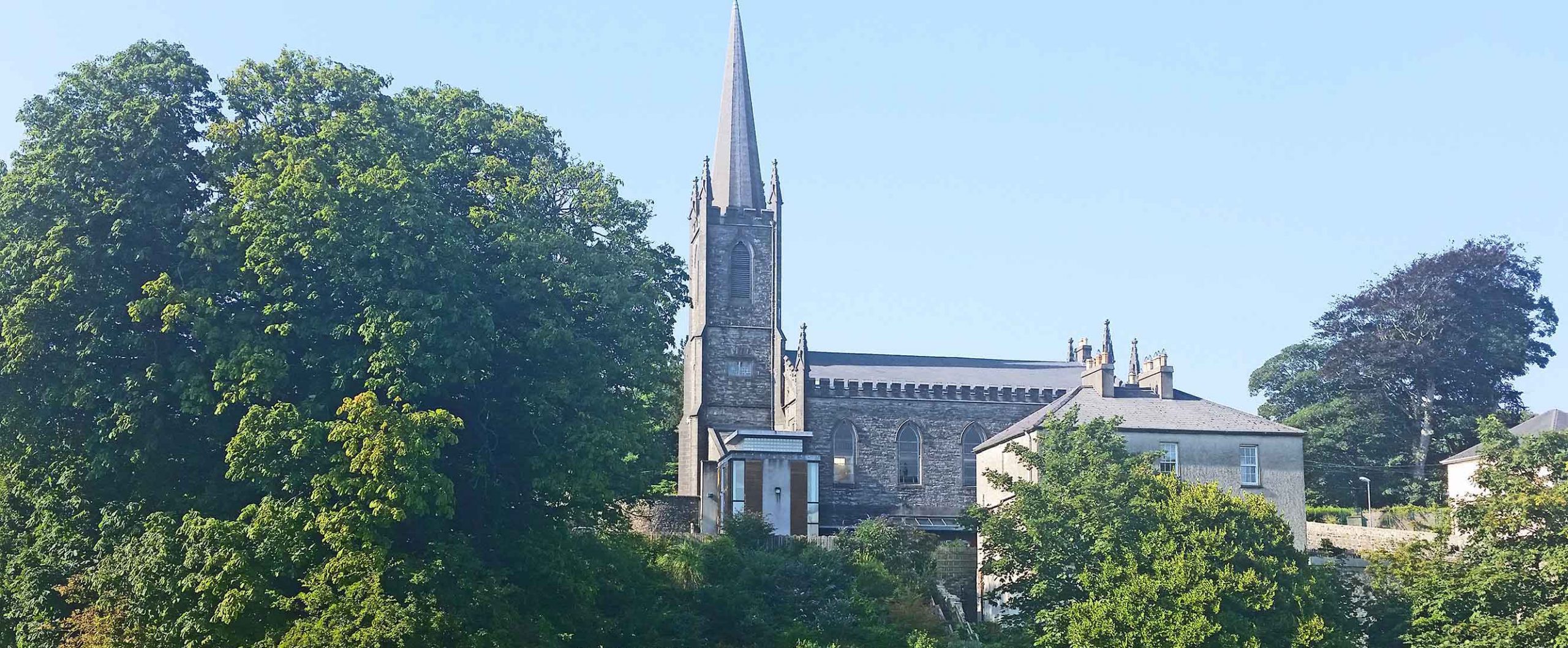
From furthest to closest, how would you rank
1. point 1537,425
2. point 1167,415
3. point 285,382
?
point 1537,425 < point 1167,415 < point 285,382

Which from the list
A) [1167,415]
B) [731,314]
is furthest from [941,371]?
[1167,415]

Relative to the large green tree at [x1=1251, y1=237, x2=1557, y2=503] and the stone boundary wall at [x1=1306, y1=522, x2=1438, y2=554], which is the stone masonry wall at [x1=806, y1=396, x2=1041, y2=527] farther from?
the large green tree at [x1=1251, y1=237, x2=1557, y2=503]

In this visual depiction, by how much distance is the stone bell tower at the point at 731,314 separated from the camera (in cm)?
5619

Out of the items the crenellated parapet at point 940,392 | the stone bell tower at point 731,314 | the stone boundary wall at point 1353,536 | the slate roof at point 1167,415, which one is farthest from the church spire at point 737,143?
the stone boundary wall at point 1353,536

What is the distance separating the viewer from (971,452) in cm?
5575

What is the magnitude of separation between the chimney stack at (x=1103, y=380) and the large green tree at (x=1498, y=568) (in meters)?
14.9

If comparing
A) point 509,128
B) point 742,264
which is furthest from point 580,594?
point 742,264

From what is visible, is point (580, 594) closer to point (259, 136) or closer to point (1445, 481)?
point (259, 136)

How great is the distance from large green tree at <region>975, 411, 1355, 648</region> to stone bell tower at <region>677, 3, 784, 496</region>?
20670mm

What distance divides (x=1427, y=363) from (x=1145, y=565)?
119 ft

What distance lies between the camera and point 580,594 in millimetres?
30672

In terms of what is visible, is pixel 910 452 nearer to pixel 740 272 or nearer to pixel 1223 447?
pixel 740 272

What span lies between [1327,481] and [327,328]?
154 ft

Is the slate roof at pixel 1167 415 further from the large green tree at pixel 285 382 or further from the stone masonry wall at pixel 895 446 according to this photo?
the large green tree at pixel 285 382
